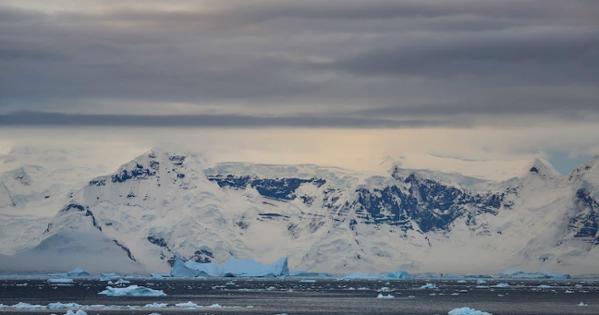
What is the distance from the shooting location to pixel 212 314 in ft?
531

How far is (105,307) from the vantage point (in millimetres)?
174500

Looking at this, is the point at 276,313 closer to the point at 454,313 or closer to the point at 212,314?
the point at 212,314

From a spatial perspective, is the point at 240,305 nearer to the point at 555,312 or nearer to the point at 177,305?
the point at 177,305

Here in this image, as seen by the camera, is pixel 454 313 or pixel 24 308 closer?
pixel 454 313

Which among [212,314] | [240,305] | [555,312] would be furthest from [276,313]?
[555,312]

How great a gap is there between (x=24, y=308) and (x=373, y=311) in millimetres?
44547

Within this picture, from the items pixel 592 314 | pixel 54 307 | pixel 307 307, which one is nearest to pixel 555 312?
pixel 592 314

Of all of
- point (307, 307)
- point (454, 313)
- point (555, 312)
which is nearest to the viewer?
point (454, 313)

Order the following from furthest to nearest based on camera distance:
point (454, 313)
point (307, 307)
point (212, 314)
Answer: point (307, 307) < point (212, 314) < point (454, 313)

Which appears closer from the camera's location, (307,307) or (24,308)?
(24,308)

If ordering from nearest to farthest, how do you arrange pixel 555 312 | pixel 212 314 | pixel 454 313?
pixel 454 313
pixel 212 314
pixel 555 312

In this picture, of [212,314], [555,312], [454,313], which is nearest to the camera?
[454,313]

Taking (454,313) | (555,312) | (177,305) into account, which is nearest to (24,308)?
(177,305)

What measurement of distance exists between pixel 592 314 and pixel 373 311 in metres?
27.7
